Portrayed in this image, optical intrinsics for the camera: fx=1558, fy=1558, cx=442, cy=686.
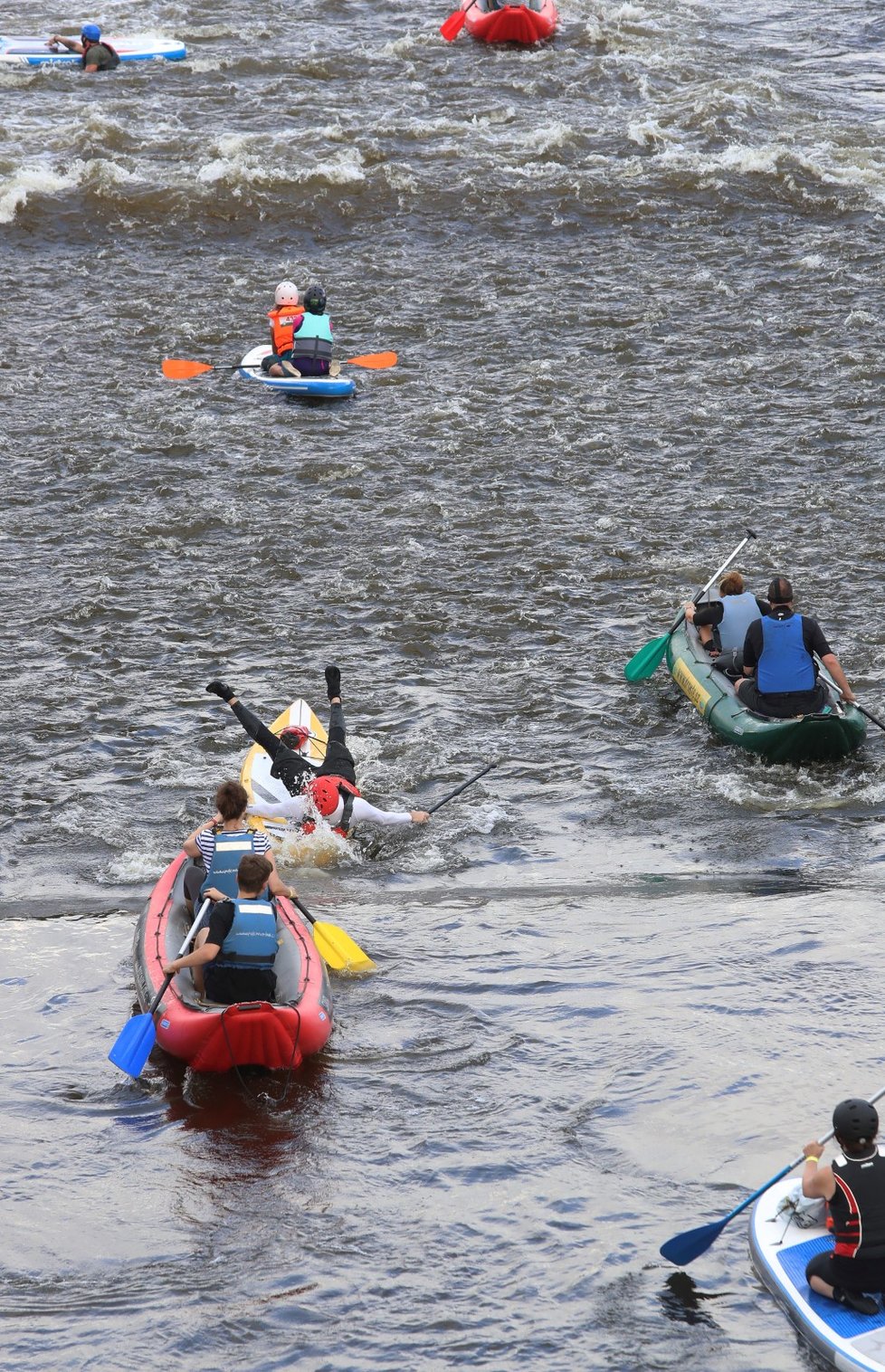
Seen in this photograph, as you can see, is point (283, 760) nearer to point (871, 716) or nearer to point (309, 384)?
point (871, 716)

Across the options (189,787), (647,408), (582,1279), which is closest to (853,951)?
(582,1279)

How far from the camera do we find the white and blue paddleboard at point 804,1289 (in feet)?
19.0

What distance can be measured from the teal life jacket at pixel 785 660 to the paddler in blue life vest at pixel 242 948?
4.59 m

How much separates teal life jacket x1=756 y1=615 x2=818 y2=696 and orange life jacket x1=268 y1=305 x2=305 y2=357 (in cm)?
805

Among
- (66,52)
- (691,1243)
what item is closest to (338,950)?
(691,1243)

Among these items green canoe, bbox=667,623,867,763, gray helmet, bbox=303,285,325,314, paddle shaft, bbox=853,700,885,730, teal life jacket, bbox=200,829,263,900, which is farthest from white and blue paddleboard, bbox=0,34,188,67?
teal life jacket, bbox=200,829,263,900

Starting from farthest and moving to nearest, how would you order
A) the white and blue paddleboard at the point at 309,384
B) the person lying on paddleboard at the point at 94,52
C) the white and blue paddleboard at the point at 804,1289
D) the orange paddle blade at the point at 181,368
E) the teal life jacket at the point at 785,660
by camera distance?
the person lying on paddleboard at the point at 94,52 < the orange paddle blade at the point at 181,368 < the white and blue paddleboard at the point at 309,384 < the teal life jacket at the point at 785,660 < the white and blue paddleboard at the point at 804,1289

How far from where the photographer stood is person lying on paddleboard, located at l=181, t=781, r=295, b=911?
8.37 meters

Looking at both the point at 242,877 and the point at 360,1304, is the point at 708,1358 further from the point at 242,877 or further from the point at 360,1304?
the point at 242,877

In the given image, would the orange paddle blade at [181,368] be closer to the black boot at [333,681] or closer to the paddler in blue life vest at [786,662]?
the black boot at [333,681]

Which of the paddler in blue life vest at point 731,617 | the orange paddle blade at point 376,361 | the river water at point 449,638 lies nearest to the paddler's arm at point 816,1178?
the river water at point 449,638

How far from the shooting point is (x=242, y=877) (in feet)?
25.8

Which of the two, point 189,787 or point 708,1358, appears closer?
point 708,1358

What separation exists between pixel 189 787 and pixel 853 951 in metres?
4.83
